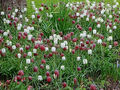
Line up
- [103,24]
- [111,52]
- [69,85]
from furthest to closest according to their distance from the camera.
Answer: [103,24] < [111,52] < [69,85]

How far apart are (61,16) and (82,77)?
73.7 inches

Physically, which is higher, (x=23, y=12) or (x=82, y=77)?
(x=23, y=12)

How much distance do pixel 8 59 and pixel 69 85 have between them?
2.99 feet

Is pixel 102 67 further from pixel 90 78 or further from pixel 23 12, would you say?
pixel 23 12

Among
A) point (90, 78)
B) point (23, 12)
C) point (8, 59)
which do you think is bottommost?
point (90, 78)

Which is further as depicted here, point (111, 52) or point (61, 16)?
point (61, 16)

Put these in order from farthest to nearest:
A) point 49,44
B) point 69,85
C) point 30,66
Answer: point 49,44, point 30,66, point 69,85

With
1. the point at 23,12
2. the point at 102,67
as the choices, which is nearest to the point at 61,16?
the point at 23,12

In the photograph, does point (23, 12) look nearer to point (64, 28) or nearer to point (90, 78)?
point (64, 28)

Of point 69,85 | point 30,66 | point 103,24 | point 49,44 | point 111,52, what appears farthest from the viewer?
point 103,24

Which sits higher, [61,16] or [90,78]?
[61,16]

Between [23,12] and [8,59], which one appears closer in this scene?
[8,59]

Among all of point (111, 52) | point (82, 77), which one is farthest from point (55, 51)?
point (111, 52)

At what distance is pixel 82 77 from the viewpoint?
3.48m
